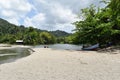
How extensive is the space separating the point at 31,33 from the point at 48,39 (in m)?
33.3

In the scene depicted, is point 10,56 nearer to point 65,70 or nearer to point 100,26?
point 100,26

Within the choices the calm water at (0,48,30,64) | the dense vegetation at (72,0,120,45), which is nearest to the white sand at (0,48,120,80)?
the calm water at (0,48,30,64)

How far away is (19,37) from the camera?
127 meters

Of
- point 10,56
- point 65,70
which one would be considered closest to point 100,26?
point 10,56

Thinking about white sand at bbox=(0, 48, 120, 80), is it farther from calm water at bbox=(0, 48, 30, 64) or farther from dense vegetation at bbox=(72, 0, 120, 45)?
dense vegetation at bbox=(72, 0, 120, 45)

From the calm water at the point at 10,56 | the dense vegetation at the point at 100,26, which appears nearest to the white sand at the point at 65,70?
the calm water at the point at 10,56

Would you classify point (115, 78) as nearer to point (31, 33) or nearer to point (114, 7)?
point (114, 7)

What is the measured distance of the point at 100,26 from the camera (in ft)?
104

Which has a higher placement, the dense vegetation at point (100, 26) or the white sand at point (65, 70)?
the dense vegetation at point (100, 26)

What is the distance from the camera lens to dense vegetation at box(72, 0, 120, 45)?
31.4m

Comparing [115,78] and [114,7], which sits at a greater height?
[114,7]

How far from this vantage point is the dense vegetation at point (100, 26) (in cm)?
3137

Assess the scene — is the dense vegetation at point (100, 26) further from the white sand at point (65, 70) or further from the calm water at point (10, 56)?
the white sand at point (65, 70)

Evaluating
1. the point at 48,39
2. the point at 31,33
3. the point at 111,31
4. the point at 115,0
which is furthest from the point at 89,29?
the point at 48,39
